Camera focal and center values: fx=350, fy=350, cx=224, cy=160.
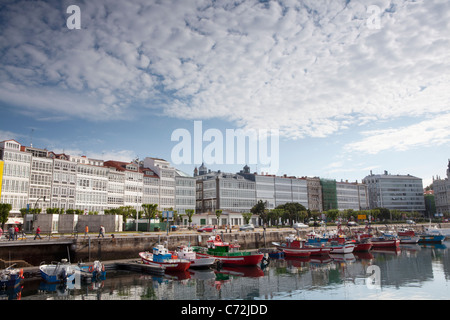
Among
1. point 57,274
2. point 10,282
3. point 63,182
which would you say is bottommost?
point 10,282

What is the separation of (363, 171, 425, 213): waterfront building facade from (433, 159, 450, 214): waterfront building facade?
972 centimetres

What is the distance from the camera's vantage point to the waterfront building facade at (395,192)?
165 metres

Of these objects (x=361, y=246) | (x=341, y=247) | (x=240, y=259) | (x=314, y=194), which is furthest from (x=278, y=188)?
(x=240, y=259)

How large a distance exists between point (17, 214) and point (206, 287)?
46907 mm

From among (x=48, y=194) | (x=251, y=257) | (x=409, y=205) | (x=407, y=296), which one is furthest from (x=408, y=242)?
(x=409, y=205)

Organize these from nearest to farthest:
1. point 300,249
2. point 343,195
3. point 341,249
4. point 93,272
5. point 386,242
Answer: point 93,272
point 300,249
point 341,249
point 386,242
point 343,195

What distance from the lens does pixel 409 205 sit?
167m

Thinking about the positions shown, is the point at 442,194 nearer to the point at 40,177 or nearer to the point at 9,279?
the point at 40,177

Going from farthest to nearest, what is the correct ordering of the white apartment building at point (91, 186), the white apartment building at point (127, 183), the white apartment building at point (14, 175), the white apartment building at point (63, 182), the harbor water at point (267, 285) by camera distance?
the white apartment building at point (127, 183)
the white apartment building at point (91, 186)
the white apartment building at point (63, 182)
the white apartment building at point (14, 175)
the harbor water at point (267, 285)

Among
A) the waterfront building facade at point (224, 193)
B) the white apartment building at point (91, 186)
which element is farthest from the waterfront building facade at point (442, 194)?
the white apartment building at point (91, 186)

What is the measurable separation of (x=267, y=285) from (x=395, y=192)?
515 feet

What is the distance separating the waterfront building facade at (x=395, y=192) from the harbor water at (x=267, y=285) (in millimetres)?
132834

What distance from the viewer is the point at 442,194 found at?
17312cm

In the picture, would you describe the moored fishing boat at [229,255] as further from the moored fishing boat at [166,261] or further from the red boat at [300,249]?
the red boat at [300,249]
